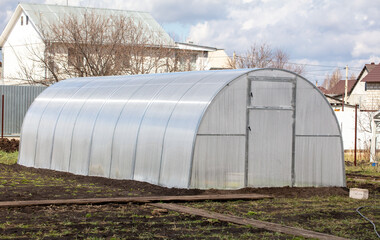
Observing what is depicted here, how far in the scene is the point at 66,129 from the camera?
1933cm

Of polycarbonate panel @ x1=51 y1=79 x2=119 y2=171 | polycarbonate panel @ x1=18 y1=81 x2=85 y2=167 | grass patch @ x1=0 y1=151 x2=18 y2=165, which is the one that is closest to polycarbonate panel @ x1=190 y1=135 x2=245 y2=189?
polycarbonate panel @ x1=51 y1=79 x2=119 y2=171

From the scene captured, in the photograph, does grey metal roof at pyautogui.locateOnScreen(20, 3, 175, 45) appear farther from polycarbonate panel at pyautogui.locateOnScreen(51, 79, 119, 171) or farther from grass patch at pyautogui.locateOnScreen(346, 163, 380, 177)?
polycarbonate panel at pyautogui.locateOnScreen(51, 79, 119, 171)

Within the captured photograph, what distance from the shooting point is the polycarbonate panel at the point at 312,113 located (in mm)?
15938

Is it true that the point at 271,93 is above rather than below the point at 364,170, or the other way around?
above

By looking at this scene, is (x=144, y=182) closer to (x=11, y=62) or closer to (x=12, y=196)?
(x=12, y=196)

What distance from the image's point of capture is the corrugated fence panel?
33.7m

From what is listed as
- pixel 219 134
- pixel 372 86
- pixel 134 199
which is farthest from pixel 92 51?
pixel 372 86

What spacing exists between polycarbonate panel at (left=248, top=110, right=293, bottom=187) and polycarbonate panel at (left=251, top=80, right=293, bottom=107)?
201mm

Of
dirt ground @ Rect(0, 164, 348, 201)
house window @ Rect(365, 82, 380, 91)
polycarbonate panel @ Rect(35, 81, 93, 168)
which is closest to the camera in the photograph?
dirt ground @ Rect(0, 164, 348, 201)

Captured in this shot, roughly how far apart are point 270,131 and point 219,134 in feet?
4.87

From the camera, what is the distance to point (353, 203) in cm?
1366

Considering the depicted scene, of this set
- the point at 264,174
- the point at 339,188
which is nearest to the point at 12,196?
the point at 264,174

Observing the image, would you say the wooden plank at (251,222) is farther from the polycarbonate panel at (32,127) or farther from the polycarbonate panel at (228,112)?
the polycarbonate panel at (32,127)

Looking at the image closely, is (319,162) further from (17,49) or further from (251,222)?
→ (17,49)
